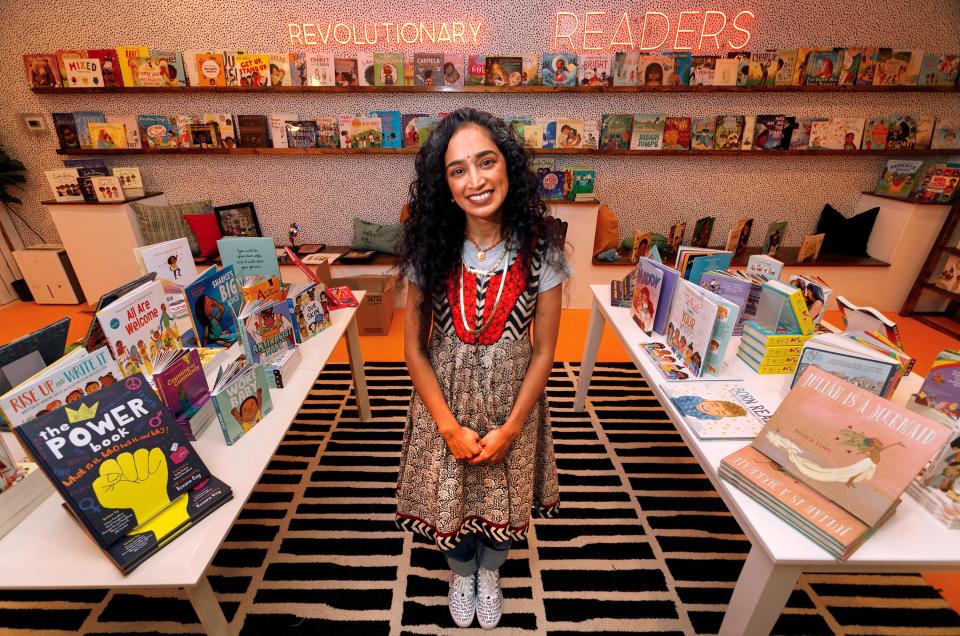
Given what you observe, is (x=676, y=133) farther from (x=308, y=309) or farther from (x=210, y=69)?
(x=210, y=69)

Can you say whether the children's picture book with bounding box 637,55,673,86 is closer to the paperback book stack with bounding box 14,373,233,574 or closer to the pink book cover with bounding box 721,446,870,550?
the pink book cover with bounding box 721,446,870,550

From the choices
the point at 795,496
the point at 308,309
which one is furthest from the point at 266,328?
the point at 795,496

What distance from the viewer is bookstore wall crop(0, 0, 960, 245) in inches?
134

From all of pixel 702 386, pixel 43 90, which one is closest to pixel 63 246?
pixel 43 90

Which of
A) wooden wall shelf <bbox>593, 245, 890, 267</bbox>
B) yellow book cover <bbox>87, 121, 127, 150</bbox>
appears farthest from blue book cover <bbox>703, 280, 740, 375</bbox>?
yellow book cover <bbox>87, 121, 127, 150</bbox>

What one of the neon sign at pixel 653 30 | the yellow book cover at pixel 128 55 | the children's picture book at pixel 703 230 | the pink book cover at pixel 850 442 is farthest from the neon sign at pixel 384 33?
the pink book cover at pixel 850 442

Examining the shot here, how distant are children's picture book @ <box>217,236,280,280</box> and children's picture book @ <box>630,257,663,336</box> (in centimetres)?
160

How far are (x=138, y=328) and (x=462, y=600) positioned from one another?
1.37m

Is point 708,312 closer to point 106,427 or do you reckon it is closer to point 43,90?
point 106,427

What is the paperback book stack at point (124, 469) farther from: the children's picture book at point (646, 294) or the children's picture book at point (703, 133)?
the children's picture book at point (703, 133)

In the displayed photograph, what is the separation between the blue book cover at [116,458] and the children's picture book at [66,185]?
3.68m

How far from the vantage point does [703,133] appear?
362cm

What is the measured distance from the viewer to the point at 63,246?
3.86 m

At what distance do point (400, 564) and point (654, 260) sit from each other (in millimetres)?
1660
